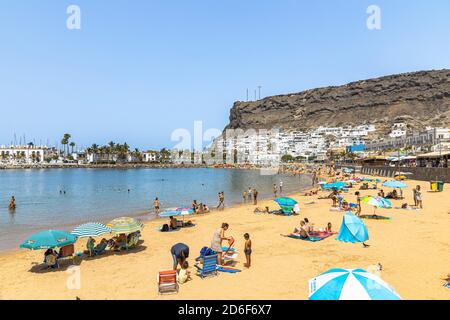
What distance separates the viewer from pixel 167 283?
916 cm

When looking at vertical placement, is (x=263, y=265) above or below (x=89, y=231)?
below

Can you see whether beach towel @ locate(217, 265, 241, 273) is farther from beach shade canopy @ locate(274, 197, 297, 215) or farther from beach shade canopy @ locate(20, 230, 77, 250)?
beach shade canopy @ locate(274, 197, 297, 215)

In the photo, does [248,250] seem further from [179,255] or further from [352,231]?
[352,231]

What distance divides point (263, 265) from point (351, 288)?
21.1 feet

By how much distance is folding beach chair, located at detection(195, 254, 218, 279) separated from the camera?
Result: 10.3 m

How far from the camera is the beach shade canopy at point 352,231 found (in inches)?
496

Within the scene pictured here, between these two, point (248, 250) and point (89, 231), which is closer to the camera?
point (248, 250)

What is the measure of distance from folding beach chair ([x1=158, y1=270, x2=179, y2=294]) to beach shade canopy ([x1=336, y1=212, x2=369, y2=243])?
6.72 meters

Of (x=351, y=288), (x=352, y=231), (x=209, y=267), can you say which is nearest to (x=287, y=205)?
(x=352, y=231)

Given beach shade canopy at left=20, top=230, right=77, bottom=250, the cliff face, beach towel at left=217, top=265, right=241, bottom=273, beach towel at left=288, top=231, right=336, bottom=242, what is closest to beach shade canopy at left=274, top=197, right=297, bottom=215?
beach towel at left=288, top=231, right=336, bottom=242
